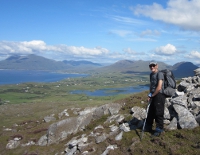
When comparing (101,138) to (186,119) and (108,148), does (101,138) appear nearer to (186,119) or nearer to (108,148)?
(108,148)

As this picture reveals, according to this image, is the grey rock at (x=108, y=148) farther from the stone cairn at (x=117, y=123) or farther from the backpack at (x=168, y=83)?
the backpack at (x=168, y=83)

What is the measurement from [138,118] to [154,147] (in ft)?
17.0

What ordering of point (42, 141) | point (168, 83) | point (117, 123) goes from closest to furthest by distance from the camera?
1. point (168, 83)
2. point (117, 123)
3. point (42, 141)

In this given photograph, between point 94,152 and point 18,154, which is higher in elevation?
point 94,152

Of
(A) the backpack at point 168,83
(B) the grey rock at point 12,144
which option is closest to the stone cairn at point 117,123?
(B) the grey rock at point 12,144

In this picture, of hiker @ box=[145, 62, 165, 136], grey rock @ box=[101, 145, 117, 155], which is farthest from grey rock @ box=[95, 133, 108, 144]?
hiker @ box=[145, 62, 165, 136]

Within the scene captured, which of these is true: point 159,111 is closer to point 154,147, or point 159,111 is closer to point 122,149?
point 154,147

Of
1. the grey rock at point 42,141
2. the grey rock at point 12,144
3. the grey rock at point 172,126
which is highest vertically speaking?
the grey rock at point 172,126

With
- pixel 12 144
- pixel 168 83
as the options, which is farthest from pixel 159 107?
pixel 12 144

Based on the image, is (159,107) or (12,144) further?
(12,144)

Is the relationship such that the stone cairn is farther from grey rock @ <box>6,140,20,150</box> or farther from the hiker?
the hiker

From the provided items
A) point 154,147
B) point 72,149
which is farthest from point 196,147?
point 72,149

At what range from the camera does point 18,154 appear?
24.1 m

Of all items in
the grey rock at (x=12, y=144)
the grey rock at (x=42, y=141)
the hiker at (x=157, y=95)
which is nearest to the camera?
the hiker at (x=157, y=95)
